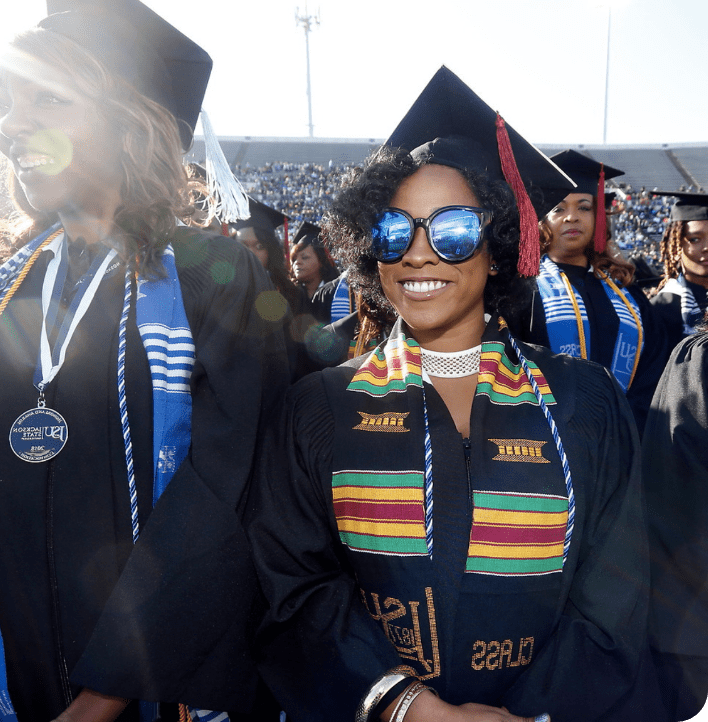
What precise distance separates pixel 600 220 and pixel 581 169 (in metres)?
0.35

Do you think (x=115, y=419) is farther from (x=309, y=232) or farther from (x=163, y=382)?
(x=309, y=232)

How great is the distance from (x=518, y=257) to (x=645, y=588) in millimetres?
952

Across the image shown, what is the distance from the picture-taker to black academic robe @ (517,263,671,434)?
139 inches

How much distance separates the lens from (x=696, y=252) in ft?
13.6

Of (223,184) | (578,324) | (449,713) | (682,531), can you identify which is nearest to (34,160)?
(223,184)

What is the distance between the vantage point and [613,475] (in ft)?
4.86

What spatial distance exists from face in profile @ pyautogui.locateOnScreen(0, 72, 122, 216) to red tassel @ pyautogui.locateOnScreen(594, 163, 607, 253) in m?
3.15

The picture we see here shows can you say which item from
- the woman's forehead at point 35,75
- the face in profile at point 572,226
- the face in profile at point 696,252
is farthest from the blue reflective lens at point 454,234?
the face in profile at point 696,252

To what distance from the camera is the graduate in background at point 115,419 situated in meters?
1.38

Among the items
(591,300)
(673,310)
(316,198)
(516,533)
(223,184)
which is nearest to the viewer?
(516,533)

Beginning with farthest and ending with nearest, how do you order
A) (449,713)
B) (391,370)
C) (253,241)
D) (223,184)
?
(253,241)
(223,184)
(391,370)
(449,713)

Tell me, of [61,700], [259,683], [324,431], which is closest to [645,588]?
[324,431]

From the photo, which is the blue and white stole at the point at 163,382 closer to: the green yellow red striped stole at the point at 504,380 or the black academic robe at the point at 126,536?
the black academic robe at the point at 126,536

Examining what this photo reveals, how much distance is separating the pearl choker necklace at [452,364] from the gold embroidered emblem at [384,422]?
21 cm
